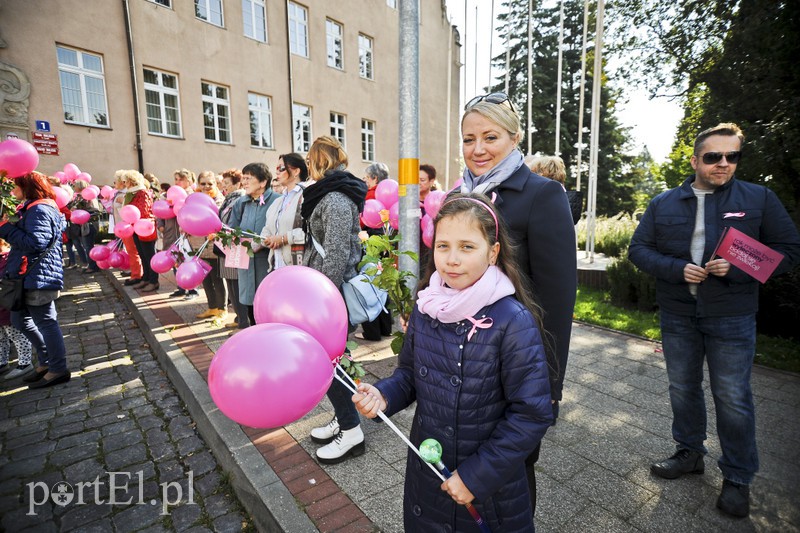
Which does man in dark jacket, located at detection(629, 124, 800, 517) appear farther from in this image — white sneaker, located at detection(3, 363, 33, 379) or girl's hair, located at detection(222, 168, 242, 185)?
white sneaker, located at detection(3, 363, 33, 379)

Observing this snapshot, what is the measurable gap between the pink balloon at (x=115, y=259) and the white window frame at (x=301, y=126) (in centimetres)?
1036

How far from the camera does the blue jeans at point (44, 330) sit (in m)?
4.15

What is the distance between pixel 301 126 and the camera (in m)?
17.4

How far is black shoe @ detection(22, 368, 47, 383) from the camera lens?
4348mm

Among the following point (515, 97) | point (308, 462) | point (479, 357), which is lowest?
point (308, 462)

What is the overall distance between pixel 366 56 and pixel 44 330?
18.8 metres

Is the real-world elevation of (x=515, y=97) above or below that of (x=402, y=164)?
above

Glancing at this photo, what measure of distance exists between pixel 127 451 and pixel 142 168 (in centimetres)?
1170

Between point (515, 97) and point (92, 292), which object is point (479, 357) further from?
point (515, 97)

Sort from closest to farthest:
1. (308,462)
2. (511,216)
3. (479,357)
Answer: (479,357), (511,216), (308,462)

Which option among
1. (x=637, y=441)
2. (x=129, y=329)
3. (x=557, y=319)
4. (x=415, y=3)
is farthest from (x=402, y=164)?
(x=129, y=329)

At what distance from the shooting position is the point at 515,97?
2556 cm

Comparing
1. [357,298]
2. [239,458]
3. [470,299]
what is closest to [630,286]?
[357,298]

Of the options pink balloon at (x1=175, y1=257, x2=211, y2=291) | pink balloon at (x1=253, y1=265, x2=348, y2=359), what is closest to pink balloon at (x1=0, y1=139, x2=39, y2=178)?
pink balloon at (x1=175, y1=257, x2=211, y2=291)
